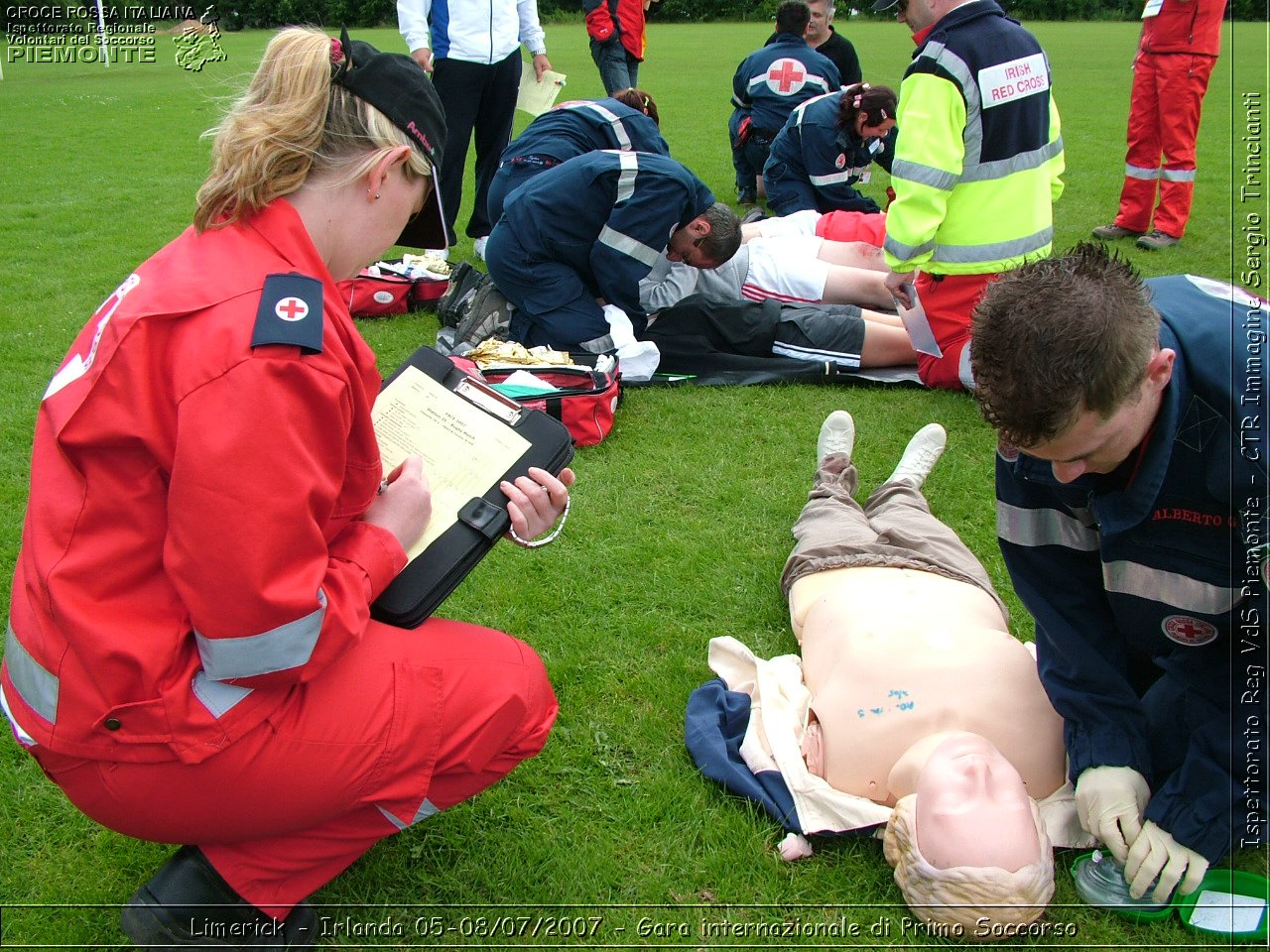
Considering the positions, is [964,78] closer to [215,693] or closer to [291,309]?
[291,309]

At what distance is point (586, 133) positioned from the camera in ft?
20.4

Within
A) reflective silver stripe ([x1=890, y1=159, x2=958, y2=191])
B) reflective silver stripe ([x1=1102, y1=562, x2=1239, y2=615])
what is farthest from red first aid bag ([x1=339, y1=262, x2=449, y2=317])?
reflective silver stripe ([x1=1102, y1=562, x2=1239, y2=615])

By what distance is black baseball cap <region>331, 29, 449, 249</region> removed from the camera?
183 centimetres

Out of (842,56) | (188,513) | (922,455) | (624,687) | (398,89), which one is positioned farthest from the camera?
(842,56)

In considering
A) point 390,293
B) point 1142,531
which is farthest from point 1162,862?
point 390,293

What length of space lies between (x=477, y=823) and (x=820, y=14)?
8516mm

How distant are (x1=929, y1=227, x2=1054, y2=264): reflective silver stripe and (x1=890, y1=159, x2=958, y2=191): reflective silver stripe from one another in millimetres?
331

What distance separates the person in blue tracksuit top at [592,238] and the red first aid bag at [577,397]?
495 mm

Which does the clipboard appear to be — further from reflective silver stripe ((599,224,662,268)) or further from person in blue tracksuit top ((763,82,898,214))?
person in blue tracksuit top ((763,82,898,214))

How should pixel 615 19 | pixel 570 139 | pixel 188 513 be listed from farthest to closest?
pixel 615 19, pixel 570 139, pixel 188 513

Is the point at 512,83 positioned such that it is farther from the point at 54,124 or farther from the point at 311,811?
the point at 54,124

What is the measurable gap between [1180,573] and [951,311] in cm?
310

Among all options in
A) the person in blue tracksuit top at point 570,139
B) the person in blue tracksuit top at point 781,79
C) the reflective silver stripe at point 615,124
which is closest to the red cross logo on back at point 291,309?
the person in blue tracksuit top at point 570,139

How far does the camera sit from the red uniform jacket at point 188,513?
162cm
